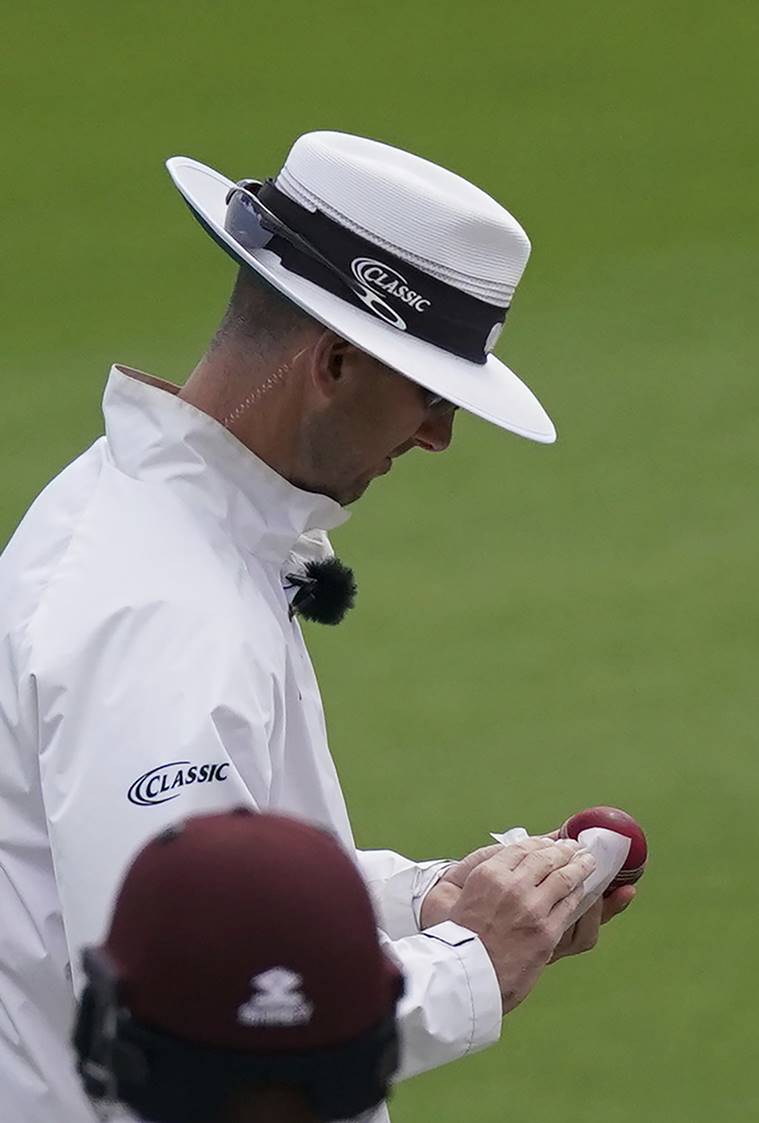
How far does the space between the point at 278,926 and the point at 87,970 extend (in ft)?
0.48

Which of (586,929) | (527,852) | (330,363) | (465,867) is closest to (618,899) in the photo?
(586,929)

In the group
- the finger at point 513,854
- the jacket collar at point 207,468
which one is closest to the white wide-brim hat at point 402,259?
the jacket collar at point 207,468

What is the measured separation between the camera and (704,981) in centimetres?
452

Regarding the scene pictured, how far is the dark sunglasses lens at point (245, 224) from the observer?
8.37 ft

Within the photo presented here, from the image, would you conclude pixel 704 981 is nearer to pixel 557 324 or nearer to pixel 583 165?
pixel 557 324

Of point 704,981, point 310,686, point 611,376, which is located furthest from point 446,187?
point 611,376

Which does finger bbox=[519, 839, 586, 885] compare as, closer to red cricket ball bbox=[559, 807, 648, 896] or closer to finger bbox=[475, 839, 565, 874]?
finger bbox=[475, 839, 565, 874]

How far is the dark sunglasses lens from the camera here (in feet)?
8.37

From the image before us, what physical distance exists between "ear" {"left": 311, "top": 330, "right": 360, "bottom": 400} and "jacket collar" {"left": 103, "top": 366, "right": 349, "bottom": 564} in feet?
0.36

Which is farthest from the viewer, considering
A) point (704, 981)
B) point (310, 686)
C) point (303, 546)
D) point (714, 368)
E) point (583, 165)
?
point (583, 165)

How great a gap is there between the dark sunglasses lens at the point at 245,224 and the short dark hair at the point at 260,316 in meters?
0.04

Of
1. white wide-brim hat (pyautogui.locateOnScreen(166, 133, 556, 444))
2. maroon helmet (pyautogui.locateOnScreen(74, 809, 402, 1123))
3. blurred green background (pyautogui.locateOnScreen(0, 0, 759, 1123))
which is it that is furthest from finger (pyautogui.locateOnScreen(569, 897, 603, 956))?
blurred green background (pyautogui.locateOnScreen(0, 0, 759, 1123))

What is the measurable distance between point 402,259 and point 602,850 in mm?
756

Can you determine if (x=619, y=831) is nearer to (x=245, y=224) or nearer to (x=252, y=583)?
(x=252, y=583)
